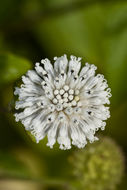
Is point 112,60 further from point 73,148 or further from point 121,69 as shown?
point 73,148

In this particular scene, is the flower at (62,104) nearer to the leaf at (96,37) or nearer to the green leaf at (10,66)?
the green leaf at (10,66)

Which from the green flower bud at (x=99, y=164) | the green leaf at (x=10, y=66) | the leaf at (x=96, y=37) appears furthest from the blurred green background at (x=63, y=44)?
the green leaf at (x=10, y=66)

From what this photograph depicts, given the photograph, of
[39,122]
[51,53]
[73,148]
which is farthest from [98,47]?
[39,122]

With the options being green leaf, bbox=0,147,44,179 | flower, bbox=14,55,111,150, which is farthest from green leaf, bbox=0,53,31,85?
green leaf, bbox=0,147,44,179

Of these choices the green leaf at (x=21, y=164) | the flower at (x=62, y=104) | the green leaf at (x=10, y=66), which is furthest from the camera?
the green leaf at (x=21, y=164)

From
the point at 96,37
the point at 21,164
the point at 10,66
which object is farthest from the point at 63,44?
the point at 21,164
